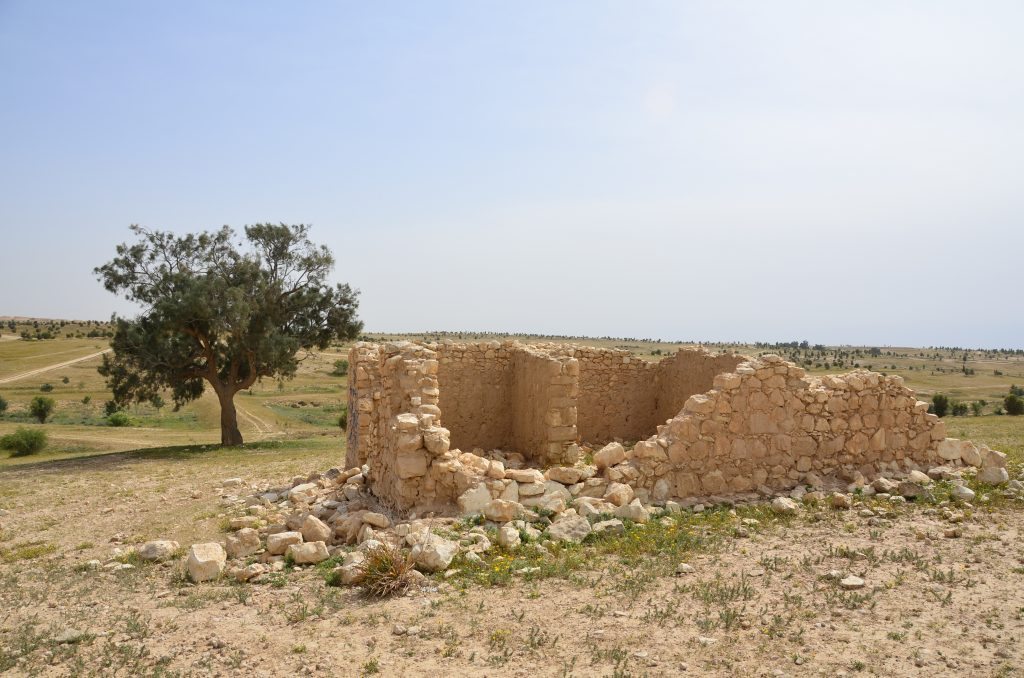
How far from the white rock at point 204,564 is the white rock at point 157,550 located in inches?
31.9

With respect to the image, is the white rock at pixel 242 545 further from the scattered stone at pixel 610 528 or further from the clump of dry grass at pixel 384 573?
the scattered stone at pixel 610 528

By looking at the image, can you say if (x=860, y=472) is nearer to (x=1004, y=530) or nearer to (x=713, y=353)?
(x=1004, y=530)

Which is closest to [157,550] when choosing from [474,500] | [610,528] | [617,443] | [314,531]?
[314,531]

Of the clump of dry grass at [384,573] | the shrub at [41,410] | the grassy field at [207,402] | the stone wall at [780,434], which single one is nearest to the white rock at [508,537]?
the clump of dry grass at [384,573]

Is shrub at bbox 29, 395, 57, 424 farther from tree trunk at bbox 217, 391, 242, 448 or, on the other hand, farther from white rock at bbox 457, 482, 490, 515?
white rock at bbox 457, 482, 490, 515

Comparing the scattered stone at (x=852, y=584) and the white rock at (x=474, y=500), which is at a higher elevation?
the white rock at (x=474, y=500)

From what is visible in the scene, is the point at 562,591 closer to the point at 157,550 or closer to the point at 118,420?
the point at 157,550

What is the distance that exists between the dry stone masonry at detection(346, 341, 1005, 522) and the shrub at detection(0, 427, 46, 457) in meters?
17.6

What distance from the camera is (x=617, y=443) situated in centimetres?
973

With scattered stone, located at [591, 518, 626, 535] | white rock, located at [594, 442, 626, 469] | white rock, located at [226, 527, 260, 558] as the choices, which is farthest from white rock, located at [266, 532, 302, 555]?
white rock, located at [594, 442, 626, 469]

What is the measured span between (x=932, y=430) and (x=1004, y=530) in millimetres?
2843

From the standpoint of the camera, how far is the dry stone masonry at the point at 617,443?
8.04m

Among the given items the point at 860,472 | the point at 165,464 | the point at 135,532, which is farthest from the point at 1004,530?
the point at 165,464

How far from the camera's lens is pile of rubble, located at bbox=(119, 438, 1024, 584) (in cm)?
668
